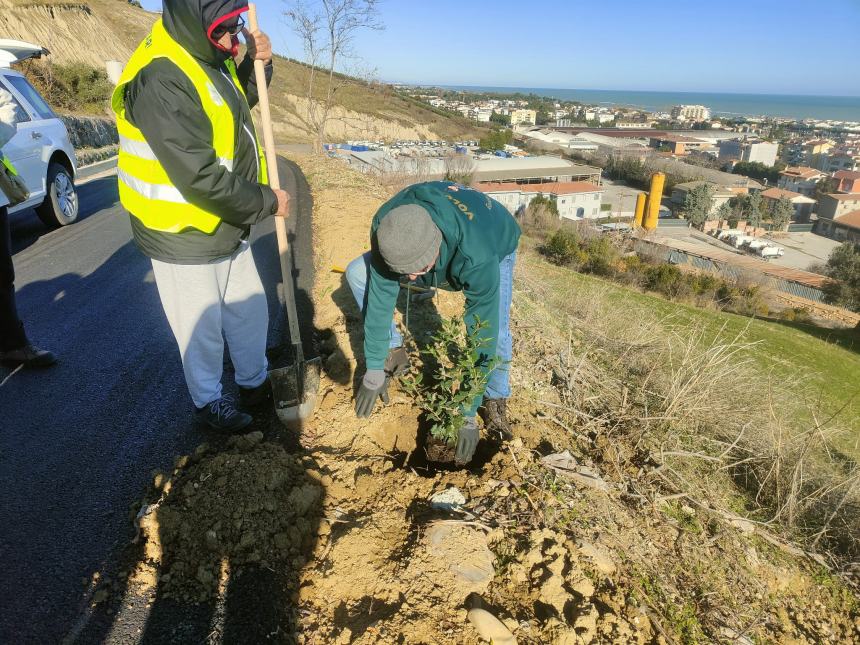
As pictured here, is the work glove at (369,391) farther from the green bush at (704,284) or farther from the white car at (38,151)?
the green bush at (704,284)

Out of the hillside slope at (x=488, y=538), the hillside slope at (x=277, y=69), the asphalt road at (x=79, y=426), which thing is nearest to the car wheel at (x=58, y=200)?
the asphalt road at (x=79, y=426)

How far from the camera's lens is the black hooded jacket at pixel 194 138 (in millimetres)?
1884

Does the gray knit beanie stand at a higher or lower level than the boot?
higher

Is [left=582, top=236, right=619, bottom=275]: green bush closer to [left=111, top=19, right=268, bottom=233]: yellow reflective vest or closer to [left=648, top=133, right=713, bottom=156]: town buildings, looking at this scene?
[left=111, top=19, right=268, bottom=233]: yellow reflective vest

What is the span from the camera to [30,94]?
5.90 meters

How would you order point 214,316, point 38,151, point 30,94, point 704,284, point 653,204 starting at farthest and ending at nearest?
1. point 653,204
2. point 704,284
3. point 30,94
4. point 38,151
5. point 214,316

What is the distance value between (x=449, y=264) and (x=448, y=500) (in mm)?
1111

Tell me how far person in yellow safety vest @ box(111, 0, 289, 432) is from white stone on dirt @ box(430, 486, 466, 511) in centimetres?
110

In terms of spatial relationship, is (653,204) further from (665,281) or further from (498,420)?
(498,420)

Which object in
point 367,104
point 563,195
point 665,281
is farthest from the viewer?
point 367,104

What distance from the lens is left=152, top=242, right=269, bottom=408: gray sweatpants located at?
7.54 feet

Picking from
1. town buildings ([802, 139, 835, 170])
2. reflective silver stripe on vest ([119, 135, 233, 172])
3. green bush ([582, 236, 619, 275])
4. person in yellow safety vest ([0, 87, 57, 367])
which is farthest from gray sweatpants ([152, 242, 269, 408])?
town buildings ([802, 139, 835, 170])

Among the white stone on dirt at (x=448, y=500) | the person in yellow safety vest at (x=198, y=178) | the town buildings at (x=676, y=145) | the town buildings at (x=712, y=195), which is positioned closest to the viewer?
the person in yellow safety vest at (x=198, y=178)

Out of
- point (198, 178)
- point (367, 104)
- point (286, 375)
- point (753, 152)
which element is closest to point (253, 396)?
point (286, 375)
